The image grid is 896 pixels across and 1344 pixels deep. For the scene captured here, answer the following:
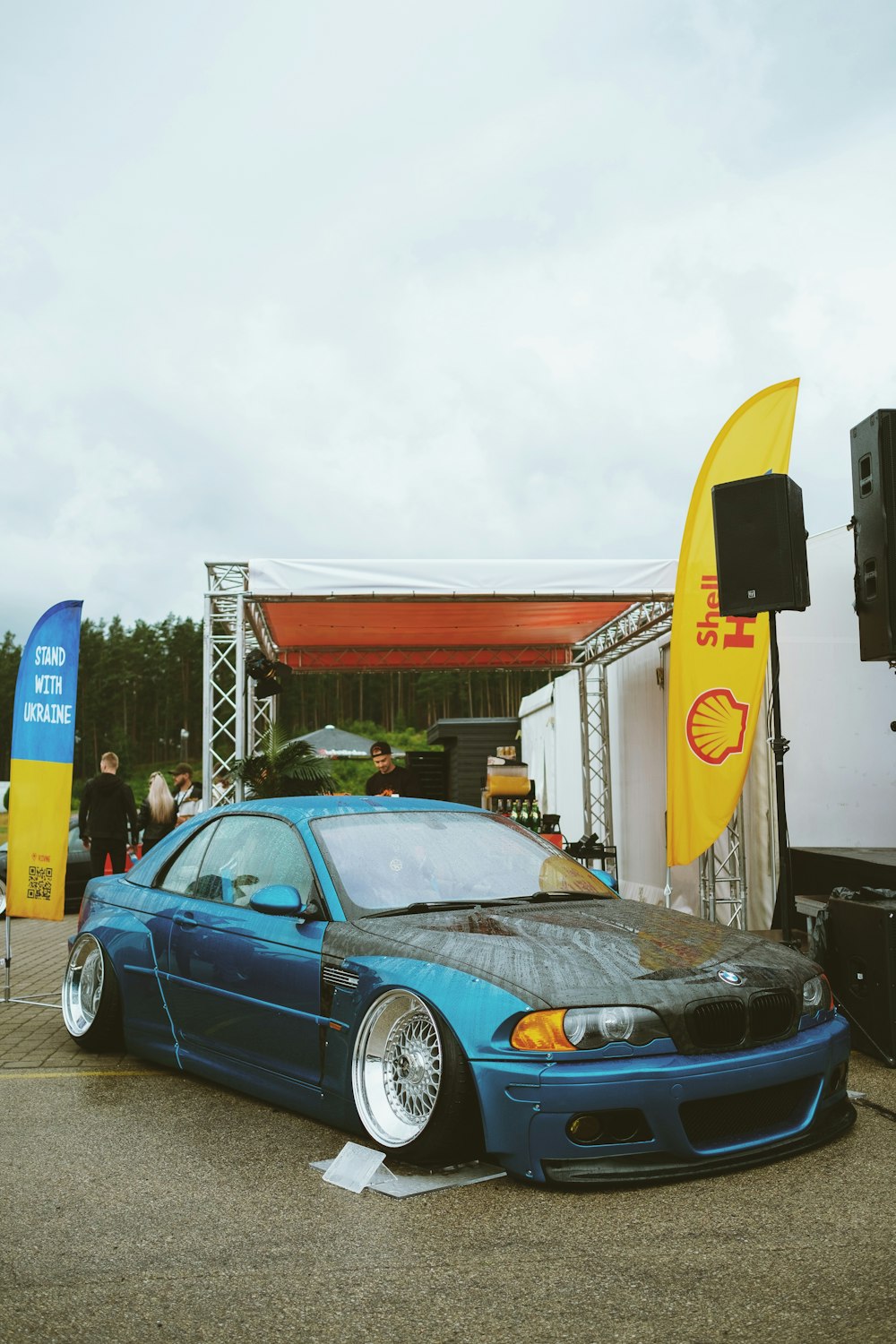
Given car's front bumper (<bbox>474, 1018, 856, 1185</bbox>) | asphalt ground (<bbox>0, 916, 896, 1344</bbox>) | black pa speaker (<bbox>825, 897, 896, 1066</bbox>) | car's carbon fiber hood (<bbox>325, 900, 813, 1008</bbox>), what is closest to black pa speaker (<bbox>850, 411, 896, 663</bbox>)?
black pa speaker (<bbox>825, 897, 896, 1066</bbox>)

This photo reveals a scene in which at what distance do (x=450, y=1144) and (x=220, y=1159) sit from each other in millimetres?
877

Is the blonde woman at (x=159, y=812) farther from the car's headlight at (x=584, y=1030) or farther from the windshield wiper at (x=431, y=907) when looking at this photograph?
the car's headlight at (x=584, y=1030)

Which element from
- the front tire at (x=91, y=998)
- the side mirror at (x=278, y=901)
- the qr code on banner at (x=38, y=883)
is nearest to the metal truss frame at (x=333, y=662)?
the qr code on banner at (x=38, y=883)

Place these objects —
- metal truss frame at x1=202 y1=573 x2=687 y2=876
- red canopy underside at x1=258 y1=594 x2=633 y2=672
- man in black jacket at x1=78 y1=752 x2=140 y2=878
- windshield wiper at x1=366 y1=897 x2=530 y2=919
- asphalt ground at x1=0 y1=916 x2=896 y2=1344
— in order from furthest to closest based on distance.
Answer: red canopy underside at x1=258 y1=594 x2=633 y2=672 → man in black jacket at x1=78 y1=752 x2=140 y2=878 → metal truss frame at x1=202 y1=573 x2=687 y2=876 → windshield wiper at x1=366 y1=897 x2=530 y2=919 → asphalt ground at x1=0 y1=916 x2=896 y2=1344

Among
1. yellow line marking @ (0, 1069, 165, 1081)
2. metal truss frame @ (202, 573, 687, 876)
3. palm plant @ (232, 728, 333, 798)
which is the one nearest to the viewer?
yellow line marking @ (0, 1069, 165, 1081)

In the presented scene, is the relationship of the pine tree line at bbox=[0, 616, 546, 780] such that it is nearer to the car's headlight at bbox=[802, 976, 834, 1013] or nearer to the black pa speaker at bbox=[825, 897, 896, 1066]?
the black pa speaker at bbox=[825, 897, 896, 1066]

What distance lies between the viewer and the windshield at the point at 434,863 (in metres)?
4.32

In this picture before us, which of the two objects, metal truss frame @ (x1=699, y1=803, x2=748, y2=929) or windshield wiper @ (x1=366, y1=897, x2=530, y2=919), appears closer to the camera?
windshield wiper @ (x1=366, y1=897, x2=530, y2=919)

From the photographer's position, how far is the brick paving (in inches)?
213

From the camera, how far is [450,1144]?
3.48 metres

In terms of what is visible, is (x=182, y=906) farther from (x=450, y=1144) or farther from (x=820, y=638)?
(x=820, y=638)

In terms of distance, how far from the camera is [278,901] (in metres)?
4.07

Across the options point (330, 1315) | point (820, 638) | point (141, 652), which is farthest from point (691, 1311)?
point (141, 652)

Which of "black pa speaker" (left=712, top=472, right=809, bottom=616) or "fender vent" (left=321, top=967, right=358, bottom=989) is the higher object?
"black pa speaker" (left=712, top=472, right=809, bottom=616)
